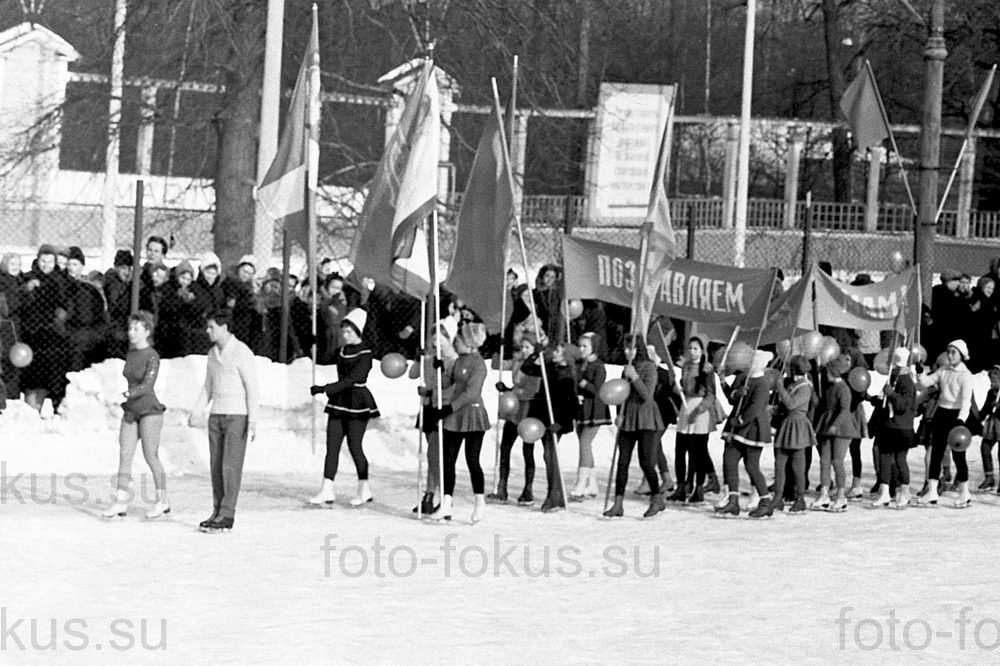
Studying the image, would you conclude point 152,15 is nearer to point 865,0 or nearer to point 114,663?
point 114,663

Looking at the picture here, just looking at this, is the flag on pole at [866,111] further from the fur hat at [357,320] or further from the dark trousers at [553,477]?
the dark trousers at [553,477]

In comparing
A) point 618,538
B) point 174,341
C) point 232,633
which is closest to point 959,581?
point 618,538

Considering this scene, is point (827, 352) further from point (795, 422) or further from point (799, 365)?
point (795, 422)

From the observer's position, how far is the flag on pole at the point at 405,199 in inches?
634

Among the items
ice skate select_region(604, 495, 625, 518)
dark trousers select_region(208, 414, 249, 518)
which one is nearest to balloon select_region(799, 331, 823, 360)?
ice skate select_region(604, 495, 625, 518)

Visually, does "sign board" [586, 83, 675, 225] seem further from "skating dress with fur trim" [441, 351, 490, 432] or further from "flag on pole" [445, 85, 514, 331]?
"skating dress with fur trim" [441, 351, 490, 432]

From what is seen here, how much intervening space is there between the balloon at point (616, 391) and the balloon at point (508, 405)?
2.88ft

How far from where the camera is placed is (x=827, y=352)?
17.9m

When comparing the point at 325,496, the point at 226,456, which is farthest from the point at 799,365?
the point at 226,456

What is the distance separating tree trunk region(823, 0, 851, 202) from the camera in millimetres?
39656

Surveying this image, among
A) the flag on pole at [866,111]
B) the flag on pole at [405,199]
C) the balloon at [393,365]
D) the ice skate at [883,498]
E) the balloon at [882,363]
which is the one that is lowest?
the ice skate at [883,498]

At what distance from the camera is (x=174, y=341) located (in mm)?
19078

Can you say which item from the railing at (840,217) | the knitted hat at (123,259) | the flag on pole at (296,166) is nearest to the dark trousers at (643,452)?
the flag on pole at (296,166)

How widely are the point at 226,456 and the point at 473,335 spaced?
88.8 inches
